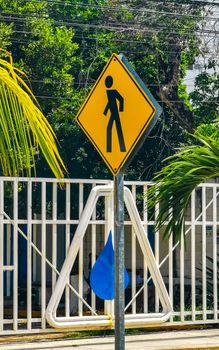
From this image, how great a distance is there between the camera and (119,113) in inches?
282

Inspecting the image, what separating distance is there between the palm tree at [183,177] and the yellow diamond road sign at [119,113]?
3869mm

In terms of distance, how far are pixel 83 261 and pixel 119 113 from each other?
1655 centimetres

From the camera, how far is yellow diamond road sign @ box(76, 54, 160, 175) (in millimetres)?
7098

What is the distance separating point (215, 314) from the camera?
14852mm

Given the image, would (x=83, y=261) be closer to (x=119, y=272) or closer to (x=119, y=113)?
(x=119, y=113)

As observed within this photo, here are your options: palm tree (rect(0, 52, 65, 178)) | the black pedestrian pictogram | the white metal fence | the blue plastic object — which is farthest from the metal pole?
the blue plastic object

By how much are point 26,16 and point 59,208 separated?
5.02 meters

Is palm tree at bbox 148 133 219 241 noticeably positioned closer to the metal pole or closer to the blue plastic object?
the blue plastic object

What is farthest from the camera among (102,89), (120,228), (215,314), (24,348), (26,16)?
(26,16)

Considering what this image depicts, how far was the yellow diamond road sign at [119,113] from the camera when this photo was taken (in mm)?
7098

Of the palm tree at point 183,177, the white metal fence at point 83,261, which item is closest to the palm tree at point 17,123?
the white metal fence at point 83,261

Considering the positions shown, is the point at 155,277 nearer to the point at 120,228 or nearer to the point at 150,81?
the point at 120,228

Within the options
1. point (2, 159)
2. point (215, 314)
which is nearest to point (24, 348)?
point (215, 314)

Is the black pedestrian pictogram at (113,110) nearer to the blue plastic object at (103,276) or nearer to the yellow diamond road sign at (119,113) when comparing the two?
the yellow diamond road sign at (119,113)
